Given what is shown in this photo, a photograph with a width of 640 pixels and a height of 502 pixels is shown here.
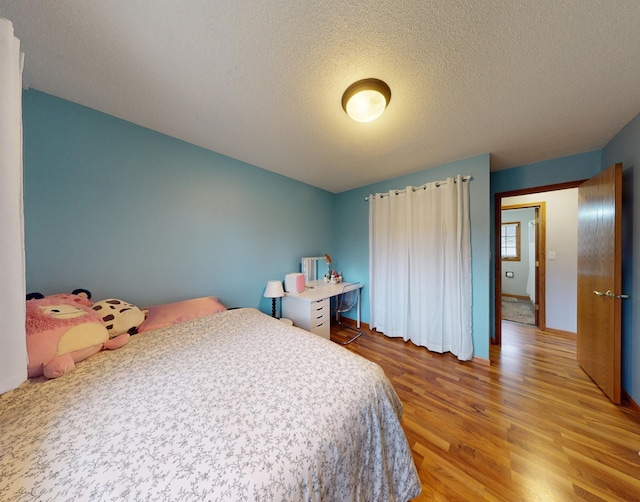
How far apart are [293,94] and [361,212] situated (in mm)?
2147

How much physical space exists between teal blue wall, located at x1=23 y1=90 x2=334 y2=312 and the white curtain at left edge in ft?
3.85

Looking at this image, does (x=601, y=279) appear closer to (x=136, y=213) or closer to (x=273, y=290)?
(x=273, y=290)

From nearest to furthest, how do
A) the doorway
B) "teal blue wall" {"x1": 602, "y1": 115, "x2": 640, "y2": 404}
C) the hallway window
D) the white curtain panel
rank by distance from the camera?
1. "teal blue wall" {"x1": 602, "y1": 115, "x2": 640, "y2": 404}
2. the white curtain panel
3. the doorway
4. the hallway window

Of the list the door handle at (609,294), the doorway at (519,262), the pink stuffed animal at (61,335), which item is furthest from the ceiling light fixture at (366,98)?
the doorway at (519,262)

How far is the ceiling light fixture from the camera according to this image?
1.25 metres

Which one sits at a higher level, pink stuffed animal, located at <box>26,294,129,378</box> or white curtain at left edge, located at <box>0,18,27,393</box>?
white curtain at left edge, located at <box>0,18,27,393</box>

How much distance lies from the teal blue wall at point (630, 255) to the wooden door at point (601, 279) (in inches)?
3.3

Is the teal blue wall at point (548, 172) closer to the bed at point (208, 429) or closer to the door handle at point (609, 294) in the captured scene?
the door handle at point (609, 294)

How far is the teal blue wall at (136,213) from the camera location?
1.34 metres

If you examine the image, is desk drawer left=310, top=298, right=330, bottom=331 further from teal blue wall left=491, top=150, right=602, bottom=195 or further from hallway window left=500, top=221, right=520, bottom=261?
hallway window left=500, top=221, right=520, bottom=261

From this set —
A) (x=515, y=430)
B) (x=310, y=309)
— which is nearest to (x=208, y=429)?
(x=310, y=309)

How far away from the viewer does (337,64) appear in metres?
1.15

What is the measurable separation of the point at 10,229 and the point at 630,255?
3.61 m

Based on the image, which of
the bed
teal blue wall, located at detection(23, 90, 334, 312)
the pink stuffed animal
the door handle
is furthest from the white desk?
the door handle
